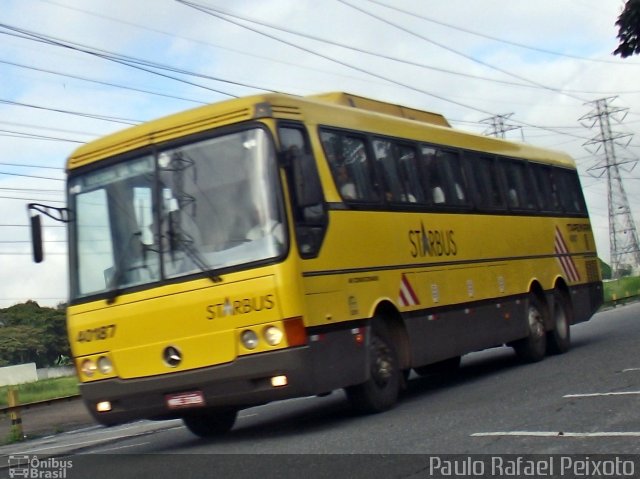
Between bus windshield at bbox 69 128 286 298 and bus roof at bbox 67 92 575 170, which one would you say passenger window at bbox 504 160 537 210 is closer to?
bus roof at bbox 67 92 575 170

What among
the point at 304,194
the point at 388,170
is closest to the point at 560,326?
the point at 388,170

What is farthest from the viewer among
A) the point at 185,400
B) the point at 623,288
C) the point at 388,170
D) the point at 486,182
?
the point at 623,288

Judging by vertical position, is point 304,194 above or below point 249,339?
above

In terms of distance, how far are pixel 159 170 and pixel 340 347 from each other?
259 cm

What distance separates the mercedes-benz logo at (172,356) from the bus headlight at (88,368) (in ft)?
3.06

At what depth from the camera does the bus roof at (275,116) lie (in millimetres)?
11492

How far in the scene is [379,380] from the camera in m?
12.7

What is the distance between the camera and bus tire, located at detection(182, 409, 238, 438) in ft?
42.1

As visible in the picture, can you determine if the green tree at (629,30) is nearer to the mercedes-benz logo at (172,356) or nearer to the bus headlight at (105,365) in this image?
the mercedes-benz logo at (172,356)

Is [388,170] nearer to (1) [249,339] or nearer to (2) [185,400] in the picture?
(1) [249,339]

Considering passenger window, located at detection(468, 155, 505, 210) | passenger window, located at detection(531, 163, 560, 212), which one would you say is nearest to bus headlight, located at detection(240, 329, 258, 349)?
passenger window, located at detection(468, 155, 505, 210)

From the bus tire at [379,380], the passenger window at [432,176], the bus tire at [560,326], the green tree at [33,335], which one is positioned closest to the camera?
the bus tire at [379,380]

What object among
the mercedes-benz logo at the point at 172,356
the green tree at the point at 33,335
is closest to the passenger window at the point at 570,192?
the mercedes-benz logo at the point at 172,356

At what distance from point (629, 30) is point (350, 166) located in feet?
31.6
